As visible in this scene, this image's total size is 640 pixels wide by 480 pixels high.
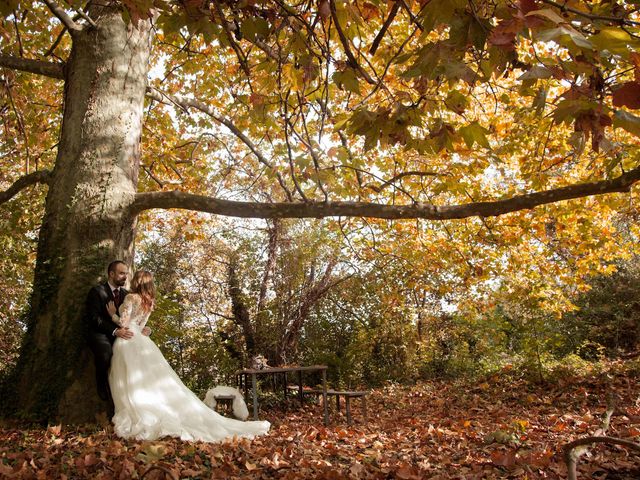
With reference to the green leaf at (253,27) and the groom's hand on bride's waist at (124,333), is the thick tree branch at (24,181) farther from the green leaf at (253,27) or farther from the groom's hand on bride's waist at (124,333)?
the green leaf at (253,27)

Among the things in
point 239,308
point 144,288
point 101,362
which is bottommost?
point 101,362

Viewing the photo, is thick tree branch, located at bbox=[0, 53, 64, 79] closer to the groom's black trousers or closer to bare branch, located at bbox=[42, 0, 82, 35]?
bare branch, located at bbox=[42, 0, 82, 35]

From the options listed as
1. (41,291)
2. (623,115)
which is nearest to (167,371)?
(41,291)

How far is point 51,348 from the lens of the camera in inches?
203

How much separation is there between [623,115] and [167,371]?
5.11 meters

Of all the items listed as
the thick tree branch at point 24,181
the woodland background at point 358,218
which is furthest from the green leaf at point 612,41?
the thick tree branch at point 24,181

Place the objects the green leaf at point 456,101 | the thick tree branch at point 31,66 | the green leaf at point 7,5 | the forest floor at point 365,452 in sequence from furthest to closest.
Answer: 1. the thick tree branch at point 31,66
2. the forest floor at point 365,452
3. the green leaf at point 456,101
4. the green leaf at point 7,5

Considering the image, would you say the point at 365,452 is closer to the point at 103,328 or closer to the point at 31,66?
the point at 103,328

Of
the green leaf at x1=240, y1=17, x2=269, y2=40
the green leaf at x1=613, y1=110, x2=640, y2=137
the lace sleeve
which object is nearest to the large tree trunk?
the lace sleeve

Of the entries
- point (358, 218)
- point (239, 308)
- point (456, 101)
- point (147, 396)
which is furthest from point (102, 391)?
point (239, 308)

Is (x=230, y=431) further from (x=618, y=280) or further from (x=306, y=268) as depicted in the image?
(x=618, y=280)

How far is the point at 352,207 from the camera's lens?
553cm

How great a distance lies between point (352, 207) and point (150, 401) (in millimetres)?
2946

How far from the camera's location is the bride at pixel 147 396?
4.94 metres
